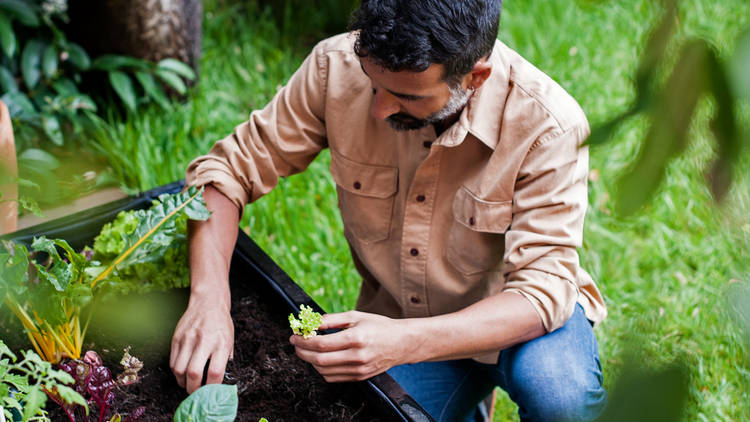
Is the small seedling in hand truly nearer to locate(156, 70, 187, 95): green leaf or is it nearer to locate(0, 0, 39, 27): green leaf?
locate(156, 70, 187, 95): green leaf

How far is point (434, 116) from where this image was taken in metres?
1.59

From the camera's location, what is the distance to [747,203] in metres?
0.51

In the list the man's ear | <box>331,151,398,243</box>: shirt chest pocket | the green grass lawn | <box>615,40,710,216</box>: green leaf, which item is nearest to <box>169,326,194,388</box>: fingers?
<box>331,151,398,243</box>: shirt chest pocket

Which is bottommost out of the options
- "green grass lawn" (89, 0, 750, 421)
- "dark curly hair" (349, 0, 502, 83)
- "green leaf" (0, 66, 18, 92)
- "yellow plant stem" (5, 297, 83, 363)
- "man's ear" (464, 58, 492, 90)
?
"green grass lawn" (89, 0, 750, 421)

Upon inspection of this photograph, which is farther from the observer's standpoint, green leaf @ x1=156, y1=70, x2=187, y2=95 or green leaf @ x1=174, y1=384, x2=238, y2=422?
green leaf @ x1=156, y1=70, x2=187, y2=95

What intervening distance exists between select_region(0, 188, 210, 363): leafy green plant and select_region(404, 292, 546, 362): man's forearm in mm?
602

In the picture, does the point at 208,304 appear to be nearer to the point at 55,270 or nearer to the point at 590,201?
the point at 55,270

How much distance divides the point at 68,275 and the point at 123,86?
6.12ft

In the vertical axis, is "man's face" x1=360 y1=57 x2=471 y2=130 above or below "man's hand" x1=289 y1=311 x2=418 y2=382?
above

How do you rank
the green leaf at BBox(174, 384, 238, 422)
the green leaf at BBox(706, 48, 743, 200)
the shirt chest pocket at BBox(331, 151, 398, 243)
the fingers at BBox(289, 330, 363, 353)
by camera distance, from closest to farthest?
the green leaf at BBox(706, 48, 743, 200) → the green leaf at BBox(174, 384, 238, 422) → the fingers at BBox(289, 330, 363, 353) → the shirt chest pocket at BBox(331, 151, 398, 243)

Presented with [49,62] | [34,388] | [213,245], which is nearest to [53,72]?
[49,62]

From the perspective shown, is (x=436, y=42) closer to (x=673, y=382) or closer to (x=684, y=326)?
(x=673, y=382)

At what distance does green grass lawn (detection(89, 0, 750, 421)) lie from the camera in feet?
7.86

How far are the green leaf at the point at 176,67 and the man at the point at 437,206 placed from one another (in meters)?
1.54
